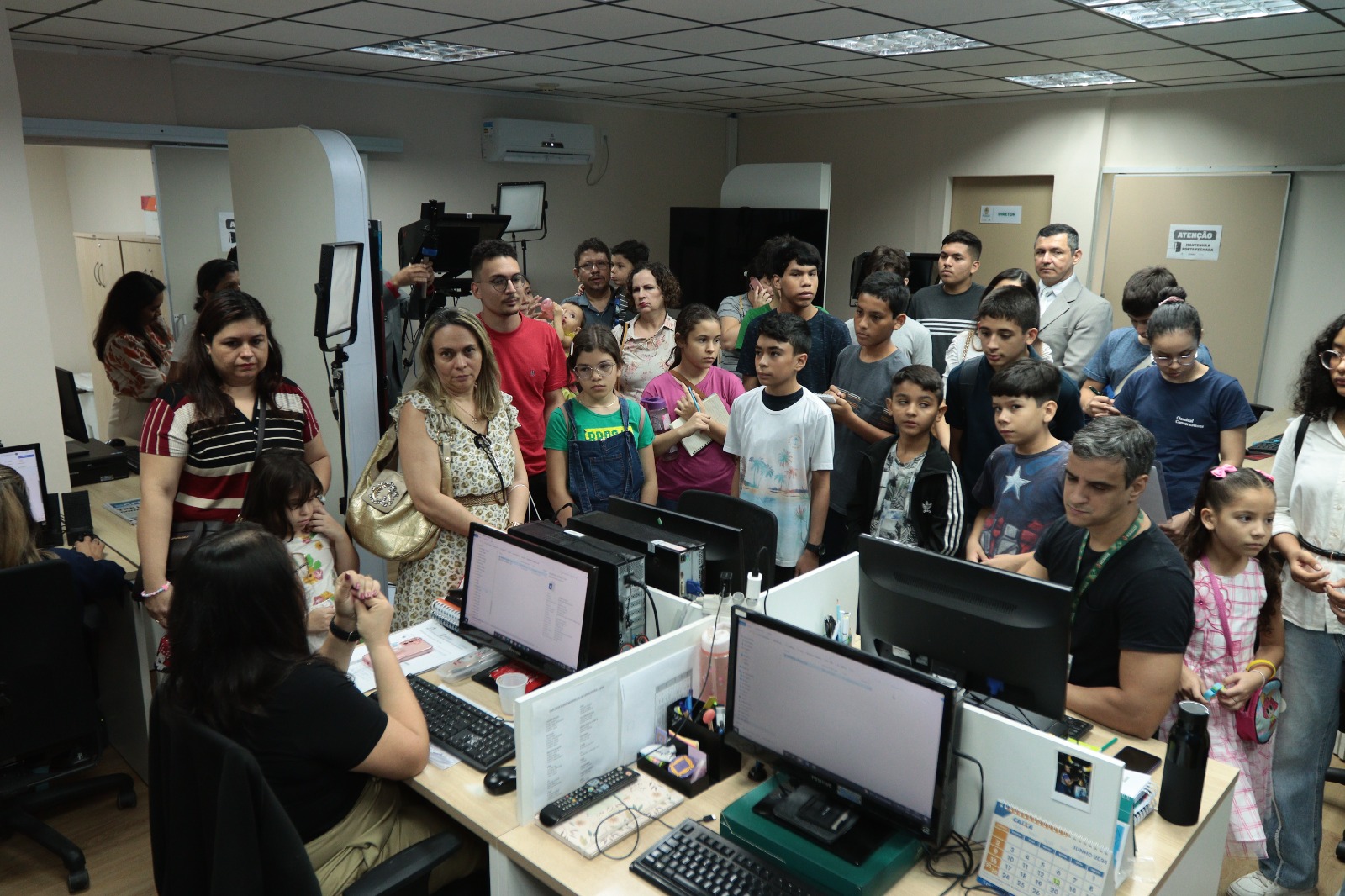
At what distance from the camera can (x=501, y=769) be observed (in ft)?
6.46

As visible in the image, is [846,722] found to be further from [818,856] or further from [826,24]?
[826,24]

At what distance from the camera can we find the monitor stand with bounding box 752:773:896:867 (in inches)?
66.8

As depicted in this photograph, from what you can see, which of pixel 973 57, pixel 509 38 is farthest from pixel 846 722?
pixel 973 57

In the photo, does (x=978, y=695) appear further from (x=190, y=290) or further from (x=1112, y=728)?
(x=190, y=290)

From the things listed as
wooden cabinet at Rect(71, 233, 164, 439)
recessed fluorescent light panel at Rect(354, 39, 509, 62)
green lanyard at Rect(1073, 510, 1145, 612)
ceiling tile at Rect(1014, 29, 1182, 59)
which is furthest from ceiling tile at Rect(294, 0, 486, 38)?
green lanyard at Rect(1073, 510, 1145, 612)

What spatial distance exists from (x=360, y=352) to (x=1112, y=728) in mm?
3207

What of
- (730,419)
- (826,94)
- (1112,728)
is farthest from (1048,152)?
(1112,728)

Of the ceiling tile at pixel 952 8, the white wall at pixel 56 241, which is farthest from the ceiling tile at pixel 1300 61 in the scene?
the white wall at pixel 56 241

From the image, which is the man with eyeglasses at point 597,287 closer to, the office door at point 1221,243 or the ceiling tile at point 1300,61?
the ceiling tile at point 1300,61

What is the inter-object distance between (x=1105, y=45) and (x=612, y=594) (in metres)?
4.13

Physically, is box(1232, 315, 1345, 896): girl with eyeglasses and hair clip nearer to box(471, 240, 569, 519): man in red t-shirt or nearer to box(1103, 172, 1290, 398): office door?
box(471, 240, 569, 519): man in red t-shirt

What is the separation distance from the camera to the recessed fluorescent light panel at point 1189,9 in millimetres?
3795

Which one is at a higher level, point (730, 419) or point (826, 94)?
point (826, 94)

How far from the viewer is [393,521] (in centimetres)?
284
